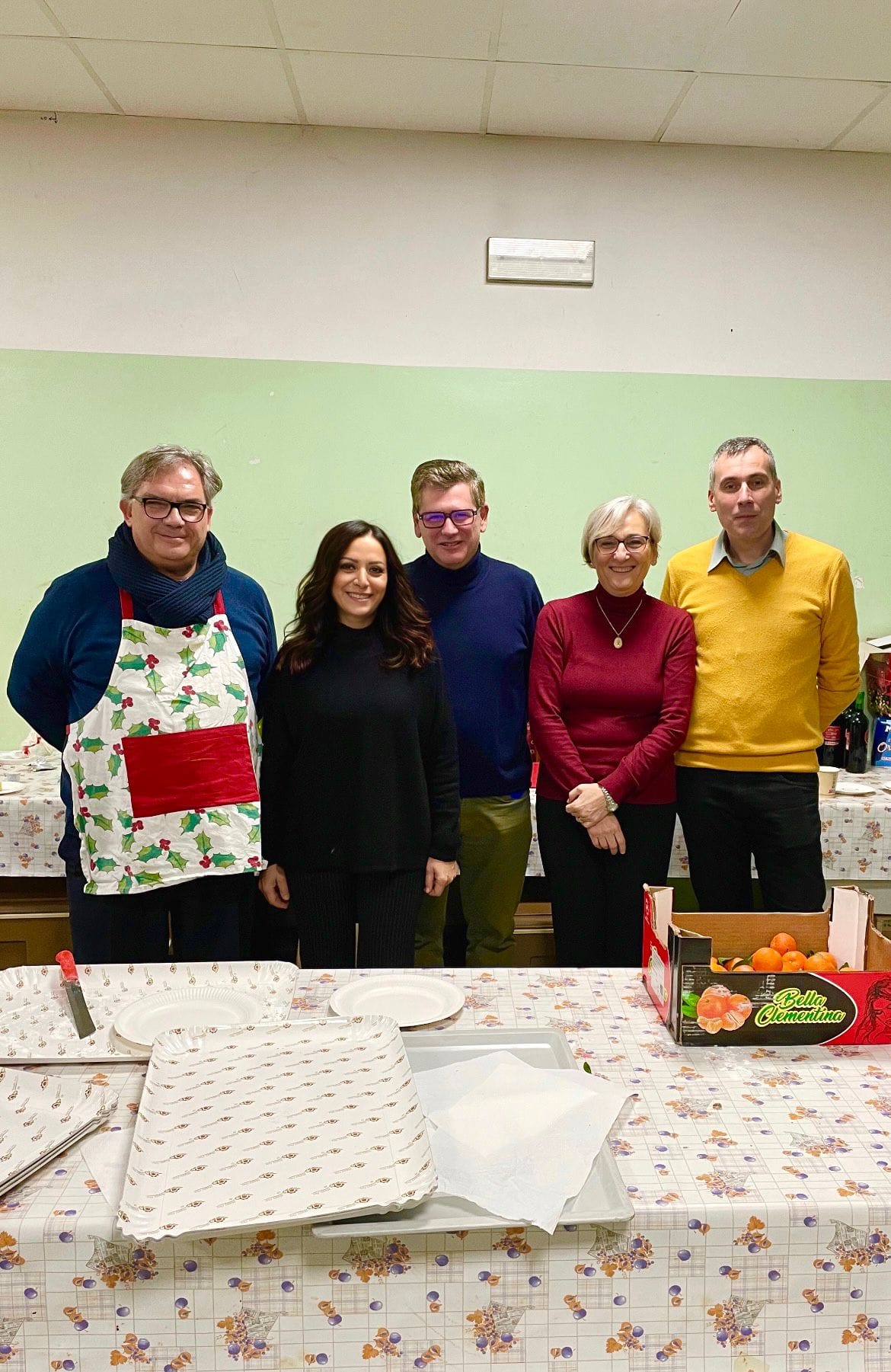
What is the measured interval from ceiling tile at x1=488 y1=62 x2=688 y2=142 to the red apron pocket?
206 centimetres

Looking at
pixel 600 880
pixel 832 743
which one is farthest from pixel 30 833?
pixel 832 743

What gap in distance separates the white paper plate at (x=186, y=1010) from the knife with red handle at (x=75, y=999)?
1.5 inches

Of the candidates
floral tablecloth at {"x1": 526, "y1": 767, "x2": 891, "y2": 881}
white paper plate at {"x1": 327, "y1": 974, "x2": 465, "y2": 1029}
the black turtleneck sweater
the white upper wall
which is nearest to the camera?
white paper plate at {"x1": 327, "y1": 974, "x2": 465, "y2": 1029}

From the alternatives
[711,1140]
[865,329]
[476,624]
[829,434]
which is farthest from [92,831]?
[865,329]

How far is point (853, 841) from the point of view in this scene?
2.64 metres

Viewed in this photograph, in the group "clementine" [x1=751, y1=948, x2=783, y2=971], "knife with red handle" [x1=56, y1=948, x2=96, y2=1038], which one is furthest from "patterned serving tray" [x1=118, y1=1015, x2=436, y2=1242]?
"clementine" [x1=751, y1=948, x2=783, y2=971]

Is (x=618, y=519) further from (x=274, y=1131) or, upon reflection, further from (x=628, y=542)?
(x=274, y=1131)

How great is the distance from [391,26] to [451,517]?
134 cm

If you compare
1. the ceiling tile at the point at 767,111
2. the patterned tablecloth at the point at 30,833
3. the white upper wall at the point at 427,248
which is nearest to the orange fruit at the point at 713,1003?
the patterned tablecloth at the point at 30,833

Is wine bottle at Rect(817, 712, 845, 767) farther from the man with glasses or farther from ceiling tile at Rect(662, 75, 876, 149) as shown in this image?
the man with glasses

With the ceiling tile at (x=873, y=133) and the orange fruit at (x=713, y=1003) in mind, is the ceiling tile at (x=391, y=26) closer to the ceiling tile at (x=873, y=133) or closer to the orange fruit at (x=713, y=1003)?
the ceiling tile at (x=873, y=133)

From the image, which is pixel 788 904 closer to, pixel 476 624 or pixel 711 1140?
pixel 476 624

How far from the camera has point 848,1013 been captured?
4.15 feet

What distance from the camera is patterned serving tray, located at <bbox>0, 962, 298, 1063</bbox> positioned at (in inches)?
48.1
